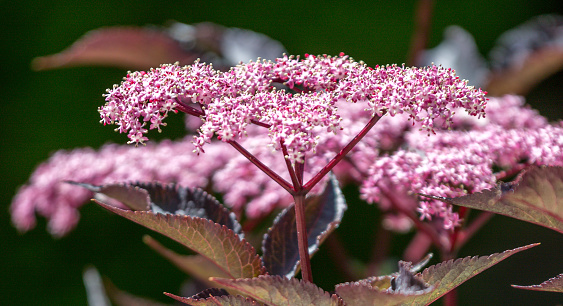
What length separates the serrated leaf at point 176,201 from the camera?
38cm

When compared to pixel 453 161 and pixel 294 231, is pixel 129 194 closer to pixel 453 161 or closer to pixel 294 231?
pixel 294 231

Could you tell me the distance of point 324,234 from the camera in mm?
383

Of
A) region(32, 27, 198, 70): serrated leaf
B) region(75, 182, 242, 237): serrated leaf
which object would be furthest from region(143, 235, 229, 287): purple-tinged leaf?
region(32, 27, 198, 70): serrated leaf

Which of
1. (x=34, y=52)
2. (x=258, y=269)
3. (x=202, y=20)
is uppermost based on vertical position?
(x=202, y=20)

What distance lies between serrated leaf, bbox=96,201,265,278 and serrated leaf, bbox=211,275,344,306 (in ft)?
0.18

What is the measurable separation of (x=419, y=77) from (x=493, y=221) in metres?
1.39

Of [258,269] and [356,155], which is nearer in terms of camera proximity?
[258,269]

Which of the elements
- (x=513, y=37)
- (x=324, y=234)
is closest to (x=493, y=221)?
(x=513, y=37)

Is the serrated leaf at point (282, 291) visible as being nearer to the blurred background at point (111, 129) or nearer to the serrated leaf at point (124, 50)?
the serrated leaf at point (124, 50)

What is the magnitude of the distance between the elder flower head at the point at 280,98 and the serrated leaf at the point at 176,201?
56 mm

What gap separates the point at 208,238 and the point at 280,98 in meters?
0.11

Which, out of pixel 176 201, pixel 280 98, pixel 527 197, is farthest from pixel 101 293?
pixel 527 197

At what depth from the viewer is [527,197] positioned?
0.31m

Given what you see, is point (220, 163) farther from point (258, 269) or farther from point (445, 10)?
point (445, 10)
